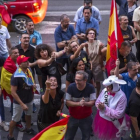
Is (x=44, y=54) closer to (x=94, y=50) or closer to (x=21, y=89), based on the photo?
(x=21, y=89)

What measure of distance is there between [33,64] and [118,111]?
7.88 ft

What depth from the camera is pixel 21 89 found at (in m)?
7.11

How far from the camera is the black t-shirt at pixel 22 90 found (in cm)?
698

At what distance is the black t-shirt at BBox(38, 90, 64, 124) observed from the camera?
6434 mm

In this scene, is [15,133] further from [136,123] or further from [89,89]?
[136,123]

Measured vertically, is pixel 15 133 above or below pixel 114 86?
below

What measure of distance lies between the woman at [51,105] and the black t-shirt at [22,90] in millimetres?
741

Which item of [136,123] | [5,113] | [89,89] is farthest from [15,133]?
[136,123]

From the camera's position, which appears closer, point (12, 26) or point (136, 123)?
point (136, 123)

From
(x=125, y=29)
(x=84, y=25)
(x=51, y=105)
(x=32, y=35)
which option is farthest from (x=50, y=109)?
(x=84, y=25)

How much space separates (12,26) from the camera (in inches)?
562

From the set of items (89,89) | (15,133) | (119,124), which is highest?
(89,89)

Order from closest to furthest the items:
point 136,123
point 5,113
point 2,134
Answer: point 136,123 → point 2,134 → point 5,113

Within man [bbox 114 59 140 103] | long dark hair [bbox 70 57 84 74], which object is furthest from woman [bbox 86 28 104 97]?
man [bbox 114 59 140 103]
